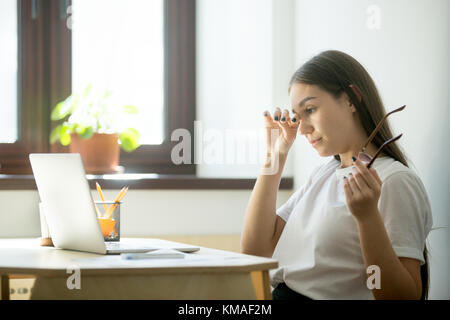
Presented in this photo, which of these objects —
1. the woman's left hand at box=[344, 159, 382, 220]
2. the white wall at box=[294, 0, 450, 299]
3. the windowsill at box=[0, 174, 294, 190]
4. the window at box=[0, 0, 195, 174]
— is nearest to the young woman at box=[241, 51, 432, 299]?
the woman's left hand at box=[344, 159, 382, 220]

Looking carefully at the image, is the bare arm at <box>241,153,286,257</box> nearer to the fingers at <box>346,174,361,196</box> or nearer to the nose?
the nose

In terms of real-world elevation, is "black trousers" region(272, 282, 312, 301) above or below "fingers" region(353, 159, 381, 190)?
below

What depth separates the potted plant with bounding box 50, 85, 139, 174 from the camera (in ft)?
8.91

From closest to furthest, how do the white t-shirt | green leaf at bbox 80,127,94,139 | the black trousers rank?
the white t-shirt
the black trousers
green leaf at bbox 80,127,94,139

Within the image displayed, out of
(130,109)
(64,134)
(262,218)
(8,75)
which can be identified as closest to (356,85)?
(262,218)

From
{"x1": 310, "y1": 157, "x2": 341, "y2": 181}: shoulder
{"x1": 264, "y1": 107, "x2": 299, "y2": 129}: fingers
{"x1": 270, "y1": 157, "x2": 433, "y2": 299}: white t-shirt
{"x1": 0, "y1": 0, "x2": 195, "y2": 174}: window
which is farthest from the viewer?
{"x1": 0, "y1": 0, "x2": 195, "y2": 174}: window

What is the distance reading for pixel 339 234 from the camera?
4.70 feet

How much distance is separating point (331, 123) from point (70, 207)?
0.64 metres

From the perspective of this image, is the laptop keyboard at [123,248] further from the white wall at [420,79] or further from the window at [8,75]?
the window at [8,75]

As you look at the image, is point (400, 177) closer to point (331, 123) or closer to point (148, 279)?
point (331, 123)

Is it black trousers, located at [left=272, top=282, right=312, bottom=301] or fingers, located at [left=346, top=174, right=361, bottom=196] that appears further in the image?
black trousers, located at [left=272, top=282, right=312, bottom=301]

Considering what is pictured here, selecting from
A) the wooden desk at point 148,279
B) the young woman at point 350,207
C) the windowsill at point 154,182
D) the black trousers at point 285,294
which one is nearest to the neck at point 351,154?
the young woman at point 350,207

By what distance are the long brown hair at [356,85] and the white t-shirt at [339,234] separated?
6 cm
